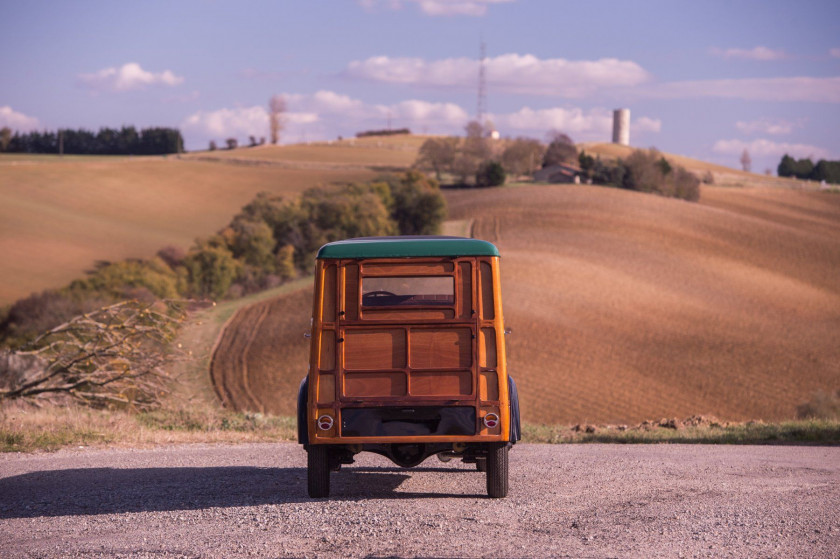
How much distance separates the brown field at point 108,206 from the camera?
6625 centimetres

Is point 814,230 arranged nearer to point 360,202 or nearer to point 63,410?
point 360,202

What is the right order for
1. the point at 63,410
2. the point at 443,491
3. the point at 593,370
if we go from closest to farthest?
the point at 443,491
the point at 63,410
the point at 593,370

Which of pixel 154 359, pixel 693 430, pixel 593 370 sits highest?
pixel 154 359

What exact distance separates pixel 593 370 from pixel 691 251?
3611cm

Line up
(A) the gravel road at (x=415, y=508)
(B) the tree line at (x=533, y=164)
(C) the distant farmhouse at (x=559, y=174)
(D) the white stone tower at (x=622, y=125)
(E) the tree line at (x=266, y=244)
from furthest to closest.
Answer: (D) the white stone tower at (x=622, y=125) → (C) the distant farmhouse at (x=559, y=174) → (B) the tree line at (x=533, y=164) → (E) the tree line at (x=266, y=244) → (A) the gravel road at (x=415, y=508)

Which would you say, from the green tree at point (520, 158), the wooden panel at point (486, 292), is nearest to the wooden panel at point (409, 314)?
the wooden panel at point (486, 292)

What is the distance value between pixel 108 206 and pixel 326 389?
8689cm

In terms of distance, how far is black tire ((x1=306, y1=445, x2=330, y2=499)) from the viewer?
8.91m

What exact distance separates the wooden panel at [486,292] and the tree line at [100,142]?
463 ft

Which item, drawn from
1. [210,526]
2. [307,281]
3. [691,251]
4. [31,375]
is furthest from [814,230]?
[210,526]

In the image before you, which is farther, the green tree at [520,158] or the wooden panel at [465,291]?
the green tree at [520,158]

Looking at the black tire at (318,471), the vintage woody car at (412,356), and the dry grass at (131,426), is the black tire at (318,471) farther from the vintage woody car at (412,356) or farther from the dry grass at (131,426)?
the dry grass at (131,426)

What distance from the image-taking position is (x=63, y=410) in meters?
15.3

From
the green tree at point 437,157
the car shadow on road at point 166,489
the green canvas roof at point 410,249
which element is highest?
the green tree at point 437,157
